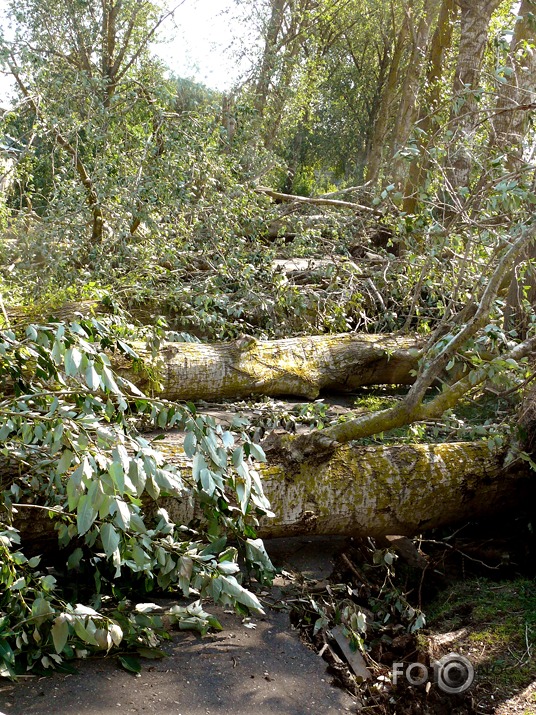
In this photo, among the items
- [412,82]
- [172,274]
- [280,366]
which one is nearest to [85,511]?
[280,366]

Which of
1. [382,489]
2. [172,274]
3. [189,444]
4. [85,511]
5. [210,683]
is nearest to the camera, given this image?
[85,511]

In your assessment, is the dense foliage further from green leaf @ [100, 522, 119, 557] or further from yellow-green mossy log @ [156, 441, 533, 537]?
yellow-green mossy log @ [156, 441, 533, 537]

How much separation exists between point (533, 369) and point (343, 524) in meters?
1.63

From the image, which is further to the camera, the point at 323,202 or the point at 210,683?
the point at 323,202

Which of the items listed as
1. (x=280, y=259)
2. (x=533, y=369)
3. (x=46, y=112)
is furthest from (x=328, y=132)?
(x=533, y=369)

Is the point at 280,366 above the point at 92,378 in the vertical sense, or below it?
below

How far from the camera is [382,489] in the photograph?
418 centimetres

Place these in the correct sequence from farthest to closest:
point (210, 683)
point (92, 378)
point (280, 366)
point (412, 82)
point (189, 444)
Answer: point (412, 82), point (280, 366), point (210, 683), point (189, 444), point (92, 378)

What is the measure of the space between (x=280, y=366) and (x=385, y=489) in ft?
8.88

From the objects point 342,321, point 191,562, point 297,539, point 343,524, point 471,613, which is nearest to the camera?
point 191,562

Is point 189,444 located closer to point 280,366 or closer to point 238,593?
point 238,593

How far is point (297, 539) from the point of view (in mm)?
4398

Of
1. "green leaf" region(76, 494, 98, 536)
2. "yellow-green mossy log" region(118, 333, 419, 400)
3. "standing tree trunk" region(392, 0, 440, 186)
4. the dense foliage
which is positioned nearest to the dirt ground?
the dense foliage

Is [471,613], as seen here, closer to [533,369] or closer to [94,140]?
[533,369]
